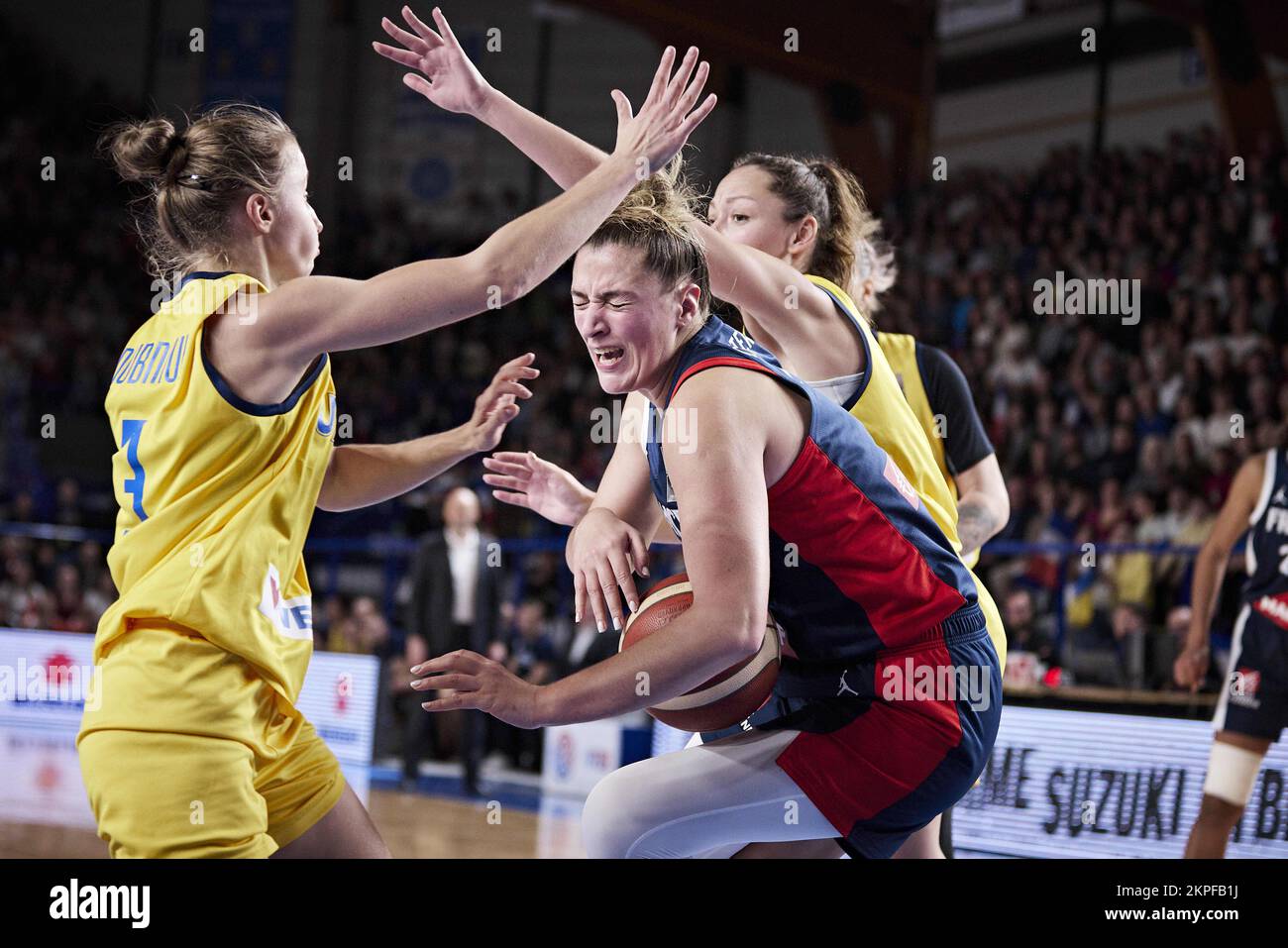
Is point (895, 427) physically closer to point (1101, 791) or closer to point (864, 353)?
point (864, 353)

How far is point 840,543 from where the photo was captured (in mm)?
2447

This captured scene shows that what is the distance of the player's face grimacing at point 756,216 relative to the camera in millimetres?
3301

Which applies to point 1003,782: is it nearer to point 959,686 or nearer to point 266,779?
point 959,686

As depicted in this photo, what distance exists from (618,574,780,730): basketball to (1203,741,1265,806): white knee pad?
10.3ft

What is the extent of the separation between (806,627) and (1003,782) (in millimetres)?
4018

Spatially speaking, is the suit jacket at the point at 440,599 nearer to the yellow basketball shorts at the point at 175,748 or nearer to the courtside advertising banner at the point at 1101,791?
the courtside advertising banner at the point at 1101,791

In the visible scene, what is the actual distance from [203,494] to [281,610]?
0.28 meters

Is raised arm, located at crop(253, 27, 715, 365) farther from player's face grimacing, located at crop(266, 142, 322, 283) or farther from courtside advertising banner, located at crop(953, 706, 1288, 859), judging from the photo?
courtside advertising banner, located at crop(953, 706, 1288, 859)

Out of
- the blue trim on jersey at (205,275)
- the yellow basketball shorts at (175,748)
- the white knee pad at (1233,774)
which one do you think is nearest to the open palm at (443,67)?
the blue trim on jersey at (205,275)

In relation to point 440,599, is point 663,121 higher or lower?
higher

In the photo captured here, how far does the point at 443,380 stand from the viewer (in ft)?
53.1

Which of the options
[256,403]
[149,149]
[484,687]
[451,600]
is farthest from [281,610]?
[451,600]

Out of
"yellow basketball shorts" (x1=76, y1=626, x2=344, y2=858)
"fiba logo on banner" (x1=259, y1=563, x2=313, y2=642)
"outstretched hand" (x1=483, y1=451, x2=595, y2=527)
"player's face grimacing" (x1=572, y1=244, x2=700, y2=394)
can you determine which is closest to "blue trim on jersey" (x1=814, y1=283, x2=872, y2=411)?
"player's face grimacing" (x1=572, y1=244, x2=700, y2=394)
